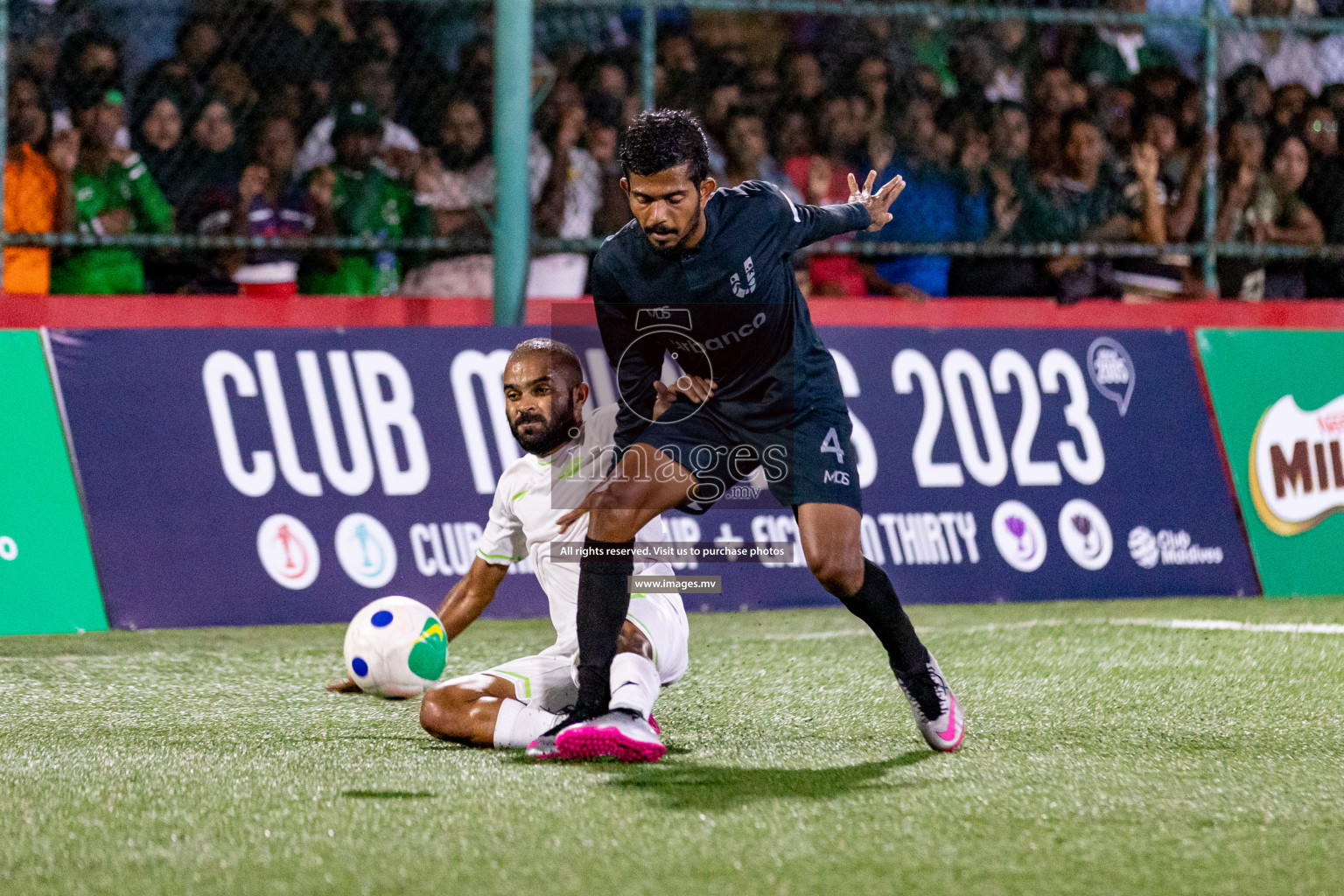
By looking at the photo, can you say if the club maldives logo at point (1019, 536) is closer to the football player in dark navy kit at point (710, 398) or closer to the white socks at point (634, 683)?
the football player in dark navy kit at point (710, 398)

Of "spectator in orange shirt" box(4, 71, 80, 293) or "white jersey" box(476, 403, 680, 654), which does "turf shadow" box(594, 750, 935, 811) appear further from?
"spectator in orange shirt" box(4, 71, 80, 293)

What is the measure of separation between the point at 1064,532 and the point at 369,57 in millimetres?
4424

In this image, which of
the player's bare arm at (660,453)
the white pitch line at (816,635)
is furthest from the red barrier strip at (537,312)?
the player's bare arm at (660,453)

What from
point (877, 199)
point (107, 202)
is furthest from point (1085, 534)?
point (107, 202)

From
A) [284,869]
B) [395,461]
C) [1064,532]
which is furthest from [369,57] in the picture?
[284,869]

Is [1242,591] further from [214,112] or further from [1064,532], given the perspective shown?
[214,112]

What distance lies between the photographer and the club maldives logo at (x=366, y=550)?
24.6 ft

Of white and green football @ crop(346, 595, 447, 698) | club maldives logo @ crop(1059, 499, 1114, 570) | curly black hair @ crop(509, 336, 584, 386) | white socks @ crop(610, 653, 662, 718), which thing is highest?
curly black hair @ crop(509, 336, 584, 386)

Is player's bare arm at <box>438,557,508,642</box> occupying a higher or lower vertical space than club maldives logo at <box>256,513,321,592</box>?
higher

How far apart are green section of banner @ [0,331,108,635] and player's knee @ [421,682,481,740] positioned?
9.55 feet

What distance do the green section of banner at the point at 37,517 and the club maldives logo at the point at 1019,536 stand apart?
4.23 metres

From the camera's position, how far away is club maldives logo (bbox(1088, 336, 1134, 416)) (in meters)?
8.62

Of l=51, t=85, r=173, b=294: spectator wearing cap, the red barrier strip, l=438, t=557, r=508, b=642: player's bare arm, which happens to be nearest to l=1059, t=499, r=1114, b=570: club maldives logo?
the red barrier strip

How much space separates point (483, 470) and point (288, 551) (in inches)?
37.6
